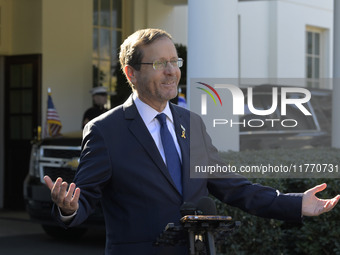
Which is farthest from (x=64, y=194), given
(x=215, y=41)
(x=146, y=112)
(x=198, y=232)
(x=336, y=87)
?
(x=336, y=87)

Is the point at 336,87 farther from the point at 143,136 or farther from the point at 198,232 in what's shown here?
the point at 198,232

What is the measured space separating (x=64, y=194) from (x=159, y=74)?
723mm

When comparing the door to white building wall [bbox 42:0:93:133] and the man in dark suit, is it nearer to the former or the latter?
white building wall [bbox 42:0:93:133]

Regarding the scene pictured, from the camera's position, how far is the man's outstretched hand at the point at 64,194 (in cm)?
293

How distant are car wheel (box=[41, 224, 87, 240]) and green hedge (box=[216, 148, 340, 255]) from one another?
388 centimetres

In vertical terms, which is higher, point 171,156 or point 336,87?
point 336,87

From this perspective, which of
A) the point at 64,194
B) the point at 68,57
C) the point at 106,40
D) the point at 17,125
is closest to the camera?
the point at 64,194

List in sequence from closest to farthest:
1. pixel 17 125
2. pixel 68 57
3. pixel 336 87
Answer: pixel 336 87, pixel 68 57, pixel 17 125

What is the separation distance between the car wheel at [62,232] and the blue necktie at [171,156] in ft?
22.0

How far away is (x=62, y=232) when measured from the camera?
9992mm

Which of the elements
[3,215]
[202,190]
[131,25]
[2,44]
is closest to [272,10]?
[131,25]

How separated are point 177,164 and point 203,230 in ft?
1.65

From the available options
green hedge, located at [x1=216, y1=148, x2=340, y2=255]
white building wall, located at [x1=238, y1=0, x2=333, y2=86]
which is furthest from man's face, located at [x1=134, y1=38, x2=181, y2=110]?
white building wall, located at [x1=238, y1=0, x2=333, y2=86]

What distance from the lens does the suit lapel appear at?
3316 mm
